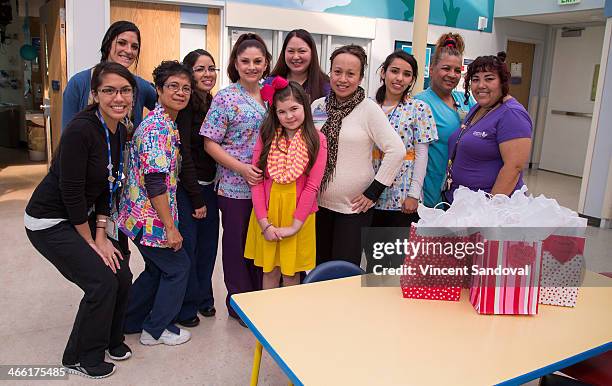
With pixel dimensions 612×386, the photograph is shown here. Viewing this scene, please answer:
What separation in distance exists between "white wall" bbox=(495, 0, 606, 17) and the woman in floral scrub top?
610 centimetres

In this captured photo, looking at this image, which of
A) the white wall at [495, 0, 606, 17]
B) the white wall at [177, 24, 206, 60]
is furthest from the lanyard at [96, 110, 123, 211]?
the white wall at [495, 0, 606, 17]

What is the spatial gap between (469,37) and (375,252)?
6.86 meters

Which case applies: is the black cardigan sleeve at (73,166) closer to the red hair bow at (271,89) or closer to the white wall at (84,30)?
the red hair bow at (271,89)

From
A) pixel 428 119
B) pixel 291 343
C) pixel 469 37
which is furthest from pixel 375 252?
pixel 469 37

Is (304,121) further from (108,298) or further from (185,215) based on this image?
(108,298)

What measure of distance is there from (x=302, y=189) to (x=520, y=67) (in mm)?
7650

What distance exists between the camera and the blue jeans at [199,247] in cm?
272

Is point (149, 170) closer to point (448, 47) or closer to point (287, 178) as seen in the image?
point (287, 178)

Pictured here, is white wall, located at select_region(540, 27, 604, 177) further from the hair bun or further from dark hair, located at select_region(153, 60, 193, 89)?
dark hair, located at select_region(153, 60, 193, 89)

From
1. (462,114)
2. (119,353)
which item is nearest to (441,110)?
(462,114)

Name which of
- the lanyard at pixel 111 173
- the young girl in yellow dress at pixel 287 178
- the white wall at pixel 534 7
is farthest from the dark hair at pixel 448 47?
the white wall at pixel 534 7

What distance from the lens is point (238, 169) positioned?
2605 millimetres

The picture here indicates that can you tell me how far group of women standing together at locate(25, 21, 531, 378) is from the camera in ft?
→ 7.43

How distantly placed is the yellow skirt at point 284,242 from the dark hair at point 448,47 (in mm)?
1197
